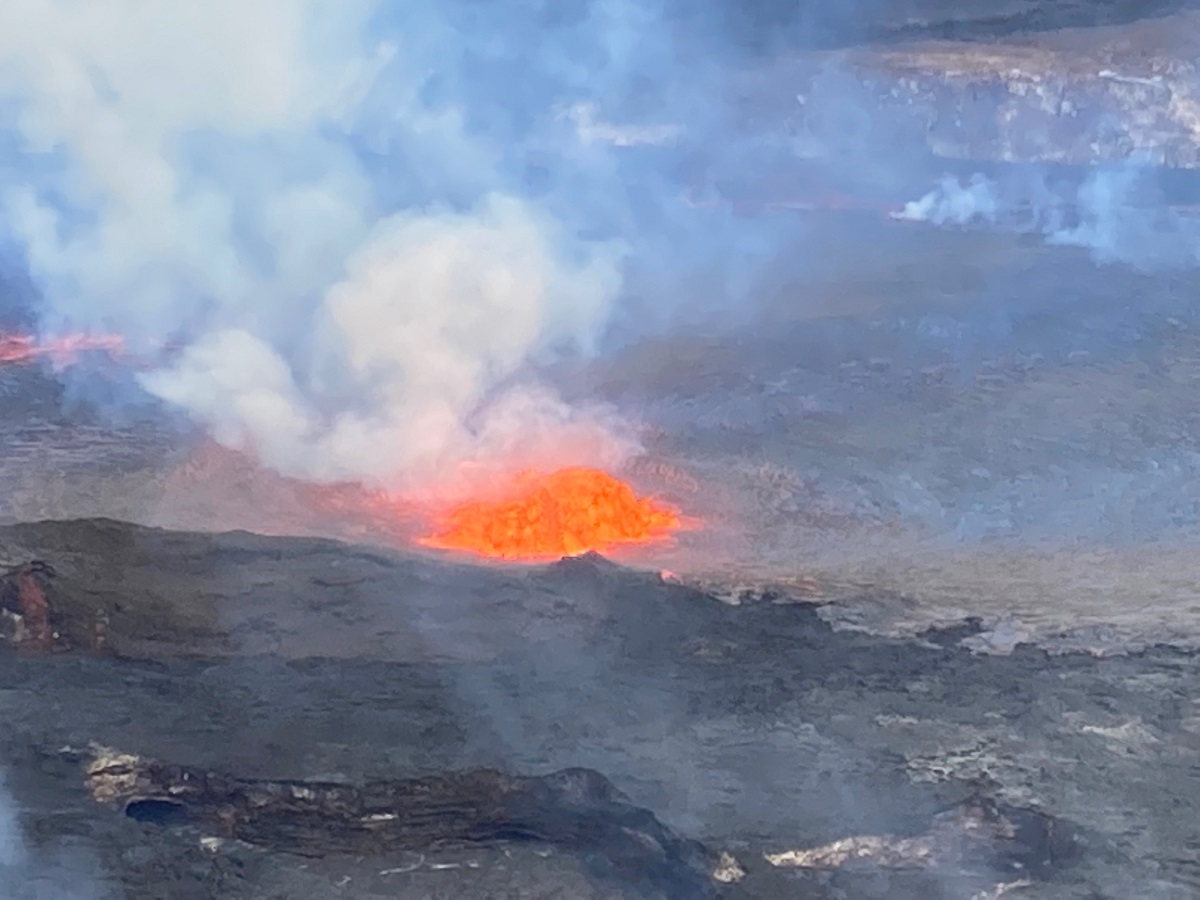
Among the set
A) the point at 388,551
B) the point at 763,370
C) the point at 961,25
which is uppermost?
the point at 961,25

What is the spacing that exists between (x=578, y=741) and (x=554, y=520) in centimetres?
299

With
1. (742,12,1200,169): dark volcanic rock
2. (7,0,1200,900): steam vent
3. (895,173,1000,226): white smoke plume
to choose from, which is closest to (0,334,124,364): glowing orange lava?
(7,0,1200,900): steam vent

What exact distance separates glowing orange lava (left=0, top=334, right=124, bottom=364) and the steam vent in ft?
0.21

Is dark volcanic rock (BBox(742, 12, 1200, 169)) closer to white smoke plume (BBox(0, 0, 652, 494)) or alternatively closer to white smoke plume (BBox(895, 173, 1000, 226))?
white smoke plume (BBox(895, 173, 1000, 226))

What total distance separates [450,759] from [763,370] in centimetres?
605

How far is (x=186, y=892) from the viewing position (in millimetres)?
4969

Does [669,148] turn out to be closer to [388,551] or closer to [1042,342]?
[1042,342]

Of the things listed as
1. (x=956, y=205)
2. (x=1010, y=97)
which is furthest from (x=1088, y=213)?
(x=1010, y=97)

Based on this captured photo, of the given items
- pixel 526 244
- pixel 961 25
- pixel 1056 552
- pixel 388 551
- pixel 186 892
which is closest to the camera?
pixel 186 892

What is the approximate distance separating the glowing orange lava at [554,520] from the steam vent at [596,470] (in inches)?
1.3

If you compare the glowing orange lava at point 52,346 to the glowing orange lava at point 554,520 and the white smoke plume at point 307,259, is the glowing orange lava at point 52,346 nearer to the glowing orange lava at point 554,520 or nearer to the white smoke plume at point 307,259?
the white smoke plume at point 307,259

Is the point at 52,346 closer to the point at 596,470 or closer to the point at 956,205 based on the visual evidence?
the point at 596,470

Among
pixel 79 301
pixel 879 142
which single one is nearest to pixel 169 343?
pixel 79 301

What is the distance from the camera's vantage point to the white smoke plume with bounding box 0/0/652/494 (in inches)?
384
